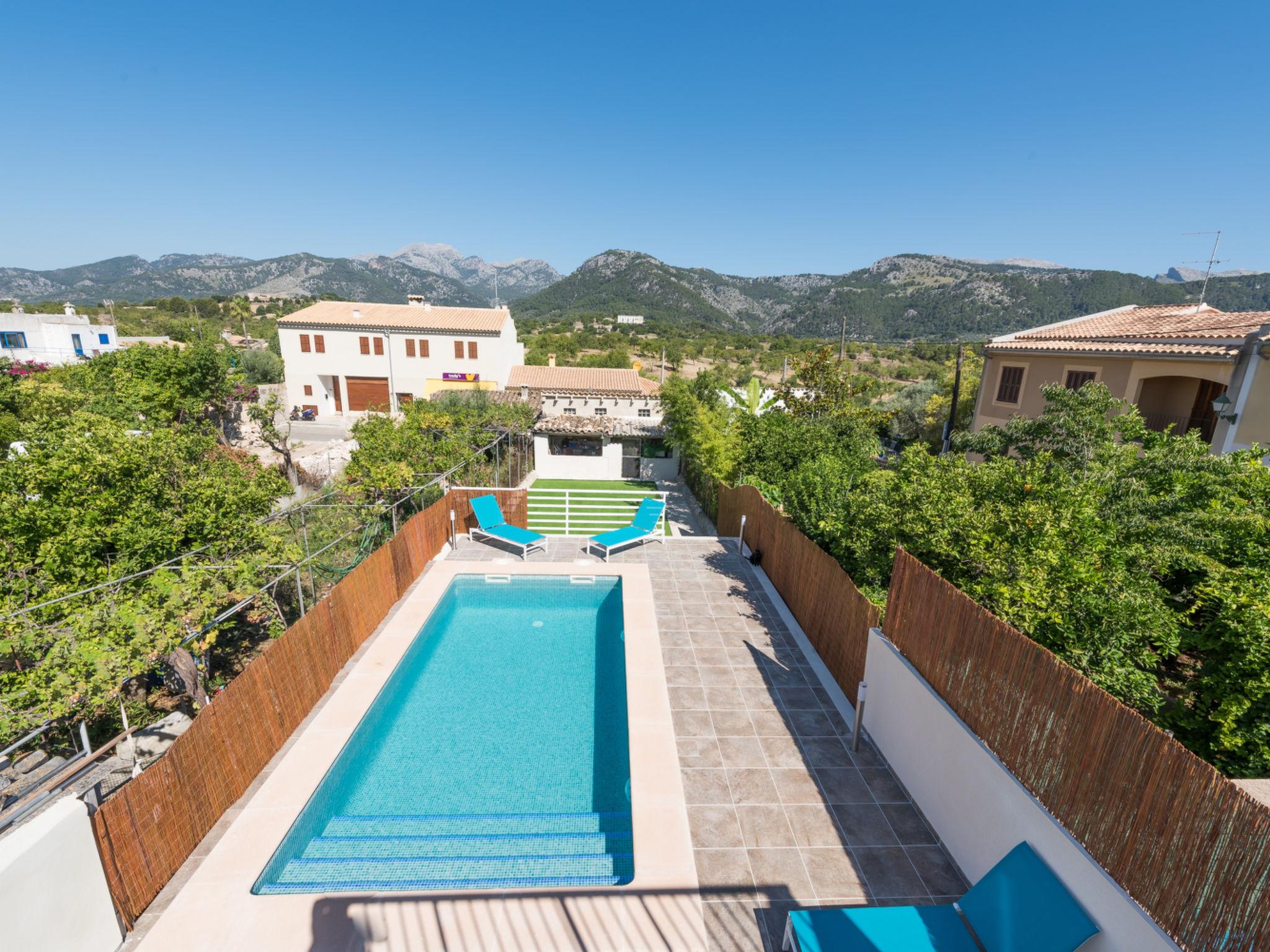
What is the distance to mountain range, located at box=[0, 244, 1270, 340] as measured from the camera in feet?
228

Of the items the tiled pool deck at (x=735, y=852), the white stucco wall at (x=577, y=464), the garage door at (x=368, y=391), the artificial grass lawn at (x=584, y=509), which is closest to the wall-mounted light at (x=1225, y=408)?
the tiled pool deck at (x=735, y=852)

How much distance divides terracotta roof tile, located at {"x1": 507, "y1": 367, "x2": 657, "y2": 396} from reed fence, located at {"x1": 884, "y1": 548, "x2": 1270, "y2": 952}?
23.1 m

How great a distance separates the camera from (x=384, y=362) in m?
32.5

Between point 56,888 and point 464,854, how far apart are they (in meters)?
2.83

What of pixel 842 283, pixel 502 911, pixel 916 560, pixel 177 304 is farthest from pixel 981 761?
pixel 842 283

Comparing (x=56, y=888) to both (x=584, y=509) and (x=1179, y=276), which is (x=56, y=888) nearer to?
(x=584, y=509)

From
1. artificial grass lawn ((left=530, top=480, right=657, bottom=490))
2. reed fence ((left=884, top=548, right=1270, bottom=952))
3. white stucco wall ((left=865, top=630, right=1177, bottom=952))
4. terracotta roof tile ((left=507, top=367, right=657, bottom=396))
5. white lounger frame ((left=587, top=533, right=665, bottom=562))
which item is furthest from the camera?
terracotta roof tile ((left=507, top=367, right=657, bottom=396))

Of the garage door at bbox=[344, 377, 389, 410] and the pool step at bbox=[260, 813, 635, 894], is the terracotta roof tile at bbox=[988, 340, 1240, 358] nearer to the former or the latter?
the pool step at bbox=[260, 813, 635, 894]

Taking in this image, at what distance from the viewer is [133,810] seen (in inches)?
167

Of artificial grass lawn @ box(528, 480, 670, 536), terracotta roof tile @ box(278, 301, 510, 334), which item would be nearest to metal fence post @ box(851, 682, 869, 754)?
artificial grass lawn @ box(528, 480, 670, 536)

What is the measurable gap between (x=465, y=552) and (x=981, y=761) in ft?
32.7

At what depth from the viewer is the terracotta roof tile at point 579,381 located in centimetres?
2723

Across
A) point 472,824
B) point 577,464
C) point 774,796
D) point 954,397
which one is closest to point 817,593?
point 774,796

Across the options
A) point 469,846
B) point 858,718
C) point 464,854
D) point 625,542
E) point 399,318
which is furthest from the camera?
point 399,318
